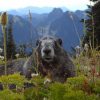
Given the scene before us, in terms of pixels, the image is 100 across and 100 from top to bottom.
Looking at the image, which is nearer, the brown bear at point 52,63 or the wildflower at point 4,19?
the wildflower at point 4,19

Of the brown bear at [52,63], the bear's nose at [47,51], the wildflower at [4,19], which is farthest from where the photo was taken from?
the brown bear at [52,63]

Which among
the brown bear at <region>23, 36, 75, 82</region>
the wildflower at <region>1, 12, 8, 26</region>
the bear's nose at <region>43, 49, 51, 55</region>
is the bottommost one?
the brown bear at <region>23, 36, 75, 82</region>

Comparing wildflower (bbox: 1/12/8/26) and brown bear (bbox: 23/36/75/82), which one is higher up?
wildflower (bbox: 1/12/8/26)

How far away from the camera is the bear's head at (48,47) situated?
322 inches

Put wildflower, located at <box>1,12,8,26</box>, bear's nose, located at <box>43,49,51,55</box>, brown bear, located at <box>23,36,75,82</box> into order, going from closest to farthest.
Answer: wildflower, located at <box>1,12,8,26</box> < bear's nose, located at <box>43,49,51,55</box> < brown bear, located at <box>23,36,75,82</box>

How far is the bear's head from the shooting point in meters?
8.19

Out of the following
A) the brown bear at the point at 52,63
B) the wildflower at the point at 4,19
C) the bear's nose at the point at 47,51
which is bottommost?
the brown bear at the point at 52,63

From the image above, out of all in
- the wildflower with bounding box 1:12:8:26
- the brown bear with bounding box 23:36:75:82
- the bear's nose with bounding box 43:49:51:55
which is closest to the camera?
the wildflower with bounding box 1:12:8:26

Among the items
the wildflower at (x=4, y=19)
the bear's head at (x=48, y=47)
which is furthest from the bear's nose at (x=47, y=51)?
the wildflower at (x=4, y=19)

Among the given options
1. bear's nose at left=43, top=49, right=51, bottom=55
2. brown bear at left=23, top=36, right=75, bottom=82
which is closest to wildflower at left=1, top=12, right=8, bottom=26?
bear's nose at left=43, top=49, right=51, bottom=55

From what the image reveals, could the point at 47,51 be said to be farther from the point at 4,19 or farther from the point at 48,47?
the point at 4,19

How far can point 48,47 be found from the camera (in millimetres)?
8453

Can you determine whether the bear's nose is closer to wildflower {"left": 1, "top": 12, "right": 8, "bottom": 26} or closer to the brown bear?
the brown bear

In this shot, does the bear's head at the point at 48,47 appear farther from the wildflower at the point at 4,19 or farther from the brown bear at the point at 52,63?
the wildflower at the point at 4,19
